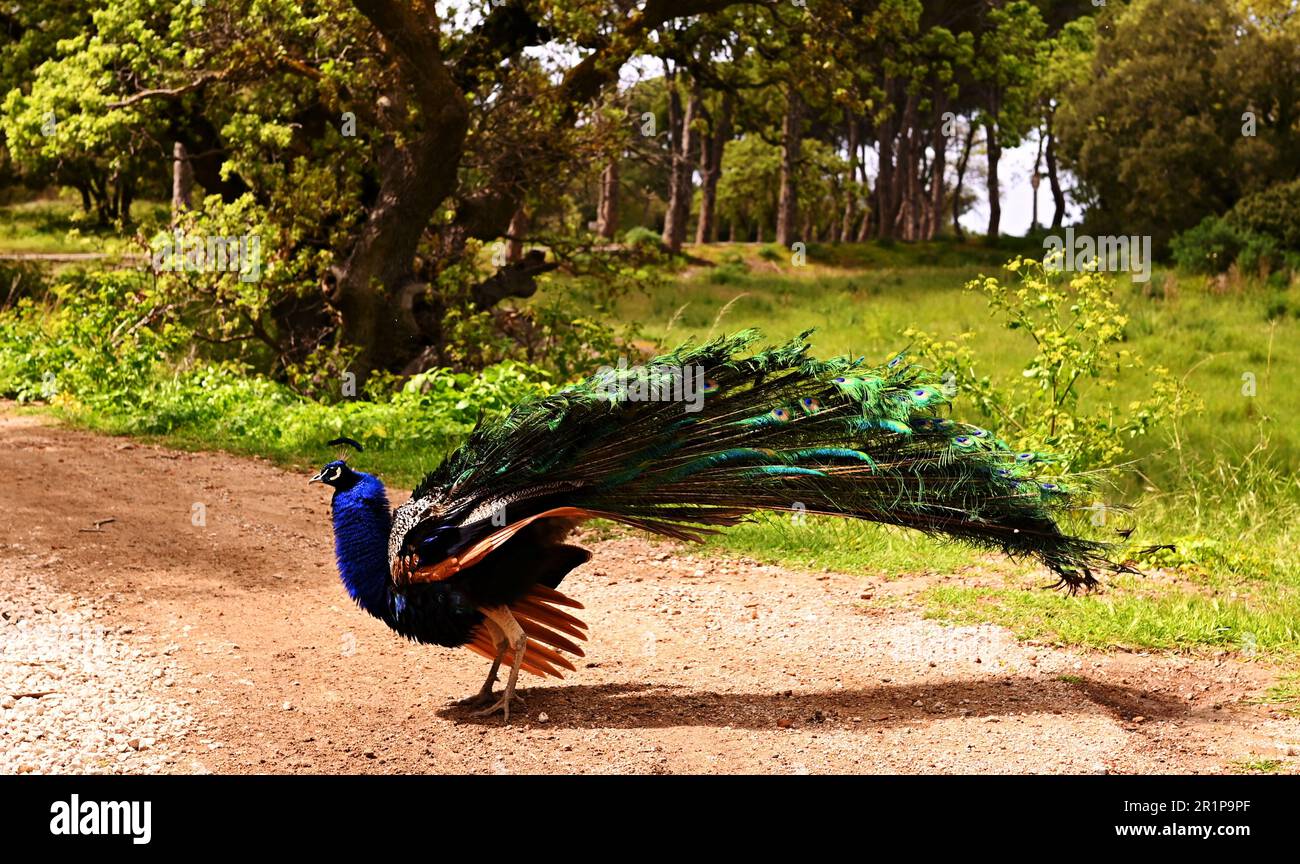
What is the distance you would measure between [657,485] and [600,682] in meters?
1.16

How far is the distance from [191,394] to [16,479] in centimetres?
323

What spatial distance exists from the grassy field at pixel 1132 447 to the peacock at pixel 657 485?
1689 mm

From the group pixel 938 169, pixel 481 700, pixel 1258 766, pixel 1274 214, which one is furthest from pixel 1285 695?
pixel 938 169

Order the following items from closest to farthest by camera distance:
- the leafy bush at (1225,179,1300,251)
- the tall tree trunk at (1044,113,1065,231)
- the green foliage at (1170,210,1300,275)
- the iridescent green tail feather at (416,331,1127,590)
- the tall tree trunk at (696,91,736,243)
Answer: the iridescent green tail feather at (416,331,1127,590) < the green foliage at (1170,210,1300,275) < the leafy bush at (1225,179,1300,251) < the tall tree trunk at (696,91,736,243) < the tall tree trunk at (1044,113,1065,231)

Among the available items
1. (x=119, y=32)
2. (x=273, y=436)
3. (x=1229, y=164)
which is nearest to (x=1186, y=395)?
(x=273, y=436)

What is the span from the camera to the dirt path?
508 centimetres

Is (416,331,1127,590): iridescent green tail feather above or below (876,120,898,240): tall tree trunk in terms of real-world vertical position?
below

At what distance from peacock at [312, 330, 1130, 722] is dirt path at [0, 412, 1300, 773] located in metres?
0.52

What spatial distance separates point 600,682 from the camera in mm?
6082

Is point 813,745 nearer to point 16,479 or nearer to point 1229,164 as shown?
point 16,479

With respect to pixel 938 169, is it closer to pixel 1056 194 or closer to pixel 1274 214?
pixel 1056 194

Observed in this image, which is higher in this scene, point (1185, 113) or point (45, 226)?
point (1185, 113)

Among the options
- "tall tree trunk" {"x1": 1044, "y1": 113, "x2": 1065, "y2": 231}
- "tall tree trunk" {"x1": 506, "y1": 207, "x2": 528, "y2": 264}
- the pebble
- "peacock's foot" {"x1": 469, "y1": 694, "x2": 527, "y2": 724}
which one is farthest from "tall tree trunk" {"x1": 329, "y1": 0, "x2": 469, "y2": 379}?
"tall tree trunk" {"x1": 1044, "y1": 113, "x2": 1065, "y2": 231}

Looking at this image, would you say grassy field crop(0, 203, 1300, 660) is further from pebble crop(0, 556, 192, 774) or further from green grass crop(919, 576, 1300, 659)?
pebble crop(0, 556, 192, 774)
